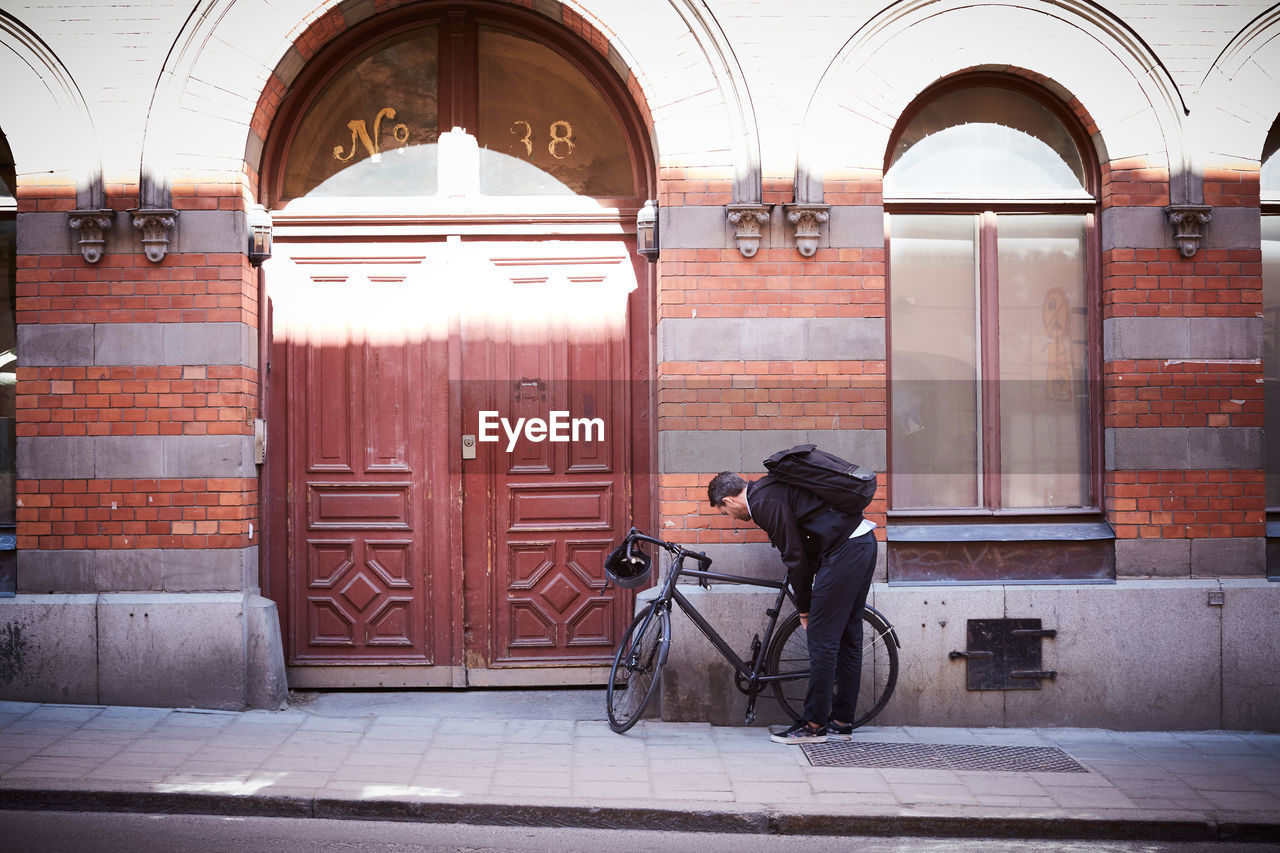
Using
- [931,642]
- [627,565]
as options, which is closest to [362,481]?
[627,565]

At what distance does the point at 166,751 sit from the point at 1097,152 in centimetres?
657

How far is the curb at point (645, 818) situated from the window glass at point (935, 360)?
2.35m

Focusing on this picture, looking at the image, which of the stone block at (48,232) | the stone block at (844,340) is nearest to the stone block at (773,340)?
the stone block at (844,340)

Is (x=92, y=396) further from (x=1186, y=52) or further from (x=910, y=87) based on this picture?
(x=1186, y=52)

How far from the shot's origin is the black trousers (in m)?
5.56

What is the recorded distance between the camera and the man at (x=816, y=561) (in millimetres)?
5559

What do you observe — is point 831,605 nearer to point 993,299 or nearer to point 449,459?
point 993,299

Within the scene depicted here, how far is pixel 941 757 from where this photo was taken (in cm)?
546

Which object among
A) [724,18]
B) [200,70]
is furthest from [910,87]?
[200,70]

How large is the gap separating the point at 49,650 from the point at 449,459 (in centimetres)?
264

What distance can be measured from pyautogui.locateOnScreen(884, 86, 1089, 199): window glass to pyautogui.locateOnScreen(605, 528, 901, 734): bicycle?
2.90 metres

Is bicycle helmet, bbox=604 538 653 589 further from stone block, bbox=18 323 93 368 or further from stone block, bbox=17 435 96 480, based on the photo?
stone block, bbox=18 323 93 368

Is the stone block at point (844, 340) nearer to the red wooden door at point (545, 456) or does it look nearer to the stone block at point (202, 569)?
the red wooden door at point (545, 456)

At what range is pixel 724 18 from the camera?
20.3 feet
